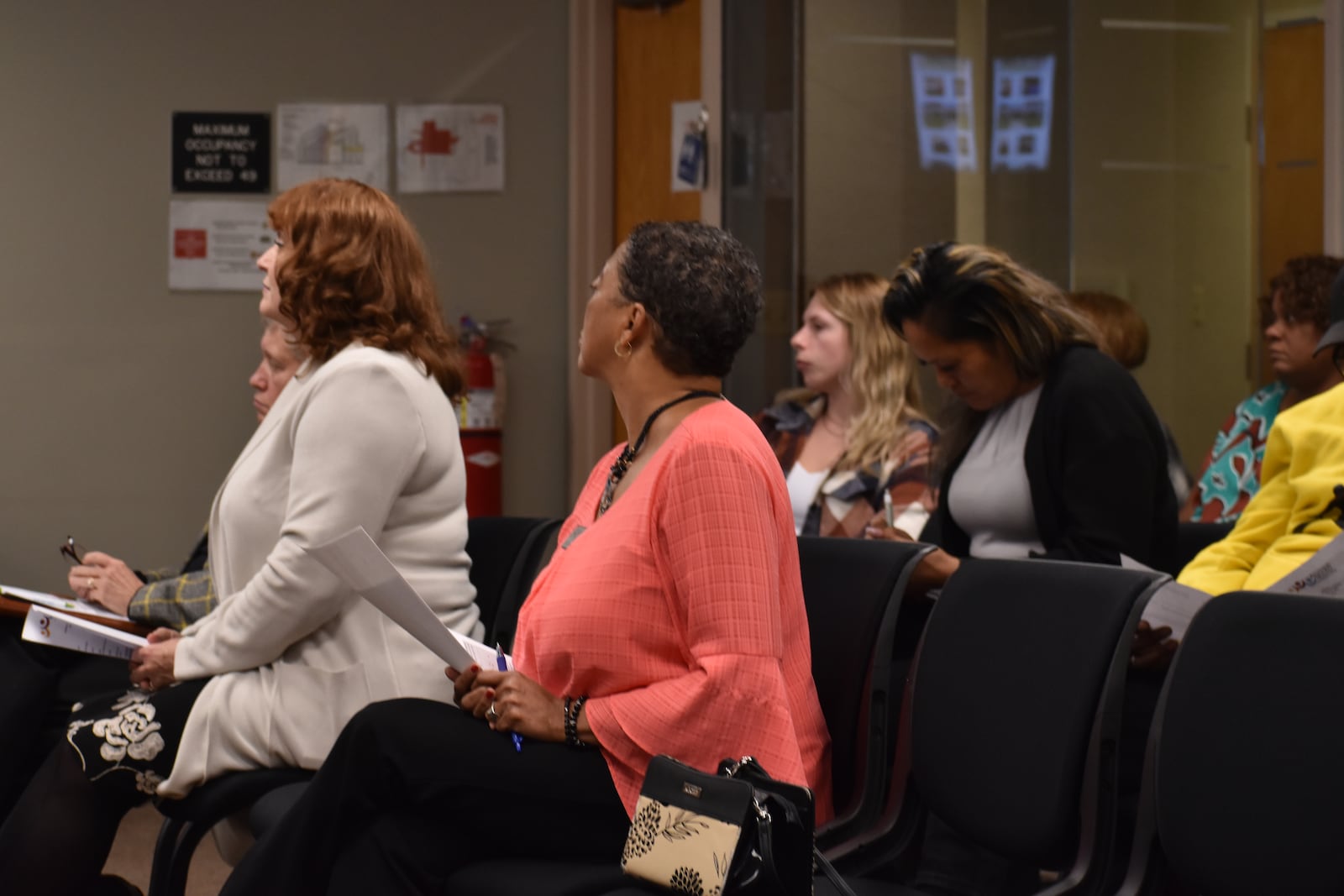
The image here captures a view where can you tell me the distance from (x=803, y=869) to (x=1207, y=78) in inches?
141

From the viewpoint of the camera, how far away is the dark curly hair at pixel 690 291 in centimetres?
194

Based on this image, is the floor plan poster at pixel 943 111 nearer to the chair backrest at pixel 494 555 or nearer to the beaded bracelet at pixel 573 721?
the chair backrest at pixel 494 555

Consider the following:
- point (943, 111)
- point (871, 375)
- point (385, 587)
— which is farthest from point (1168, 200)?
point (385, 587)

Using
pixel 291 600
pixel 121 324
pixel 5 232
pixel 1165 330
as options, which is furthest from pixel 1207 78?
pixel 5 232

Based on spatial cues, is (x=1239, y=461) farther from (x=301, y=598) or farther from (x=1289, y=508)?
(x=301, y=598)

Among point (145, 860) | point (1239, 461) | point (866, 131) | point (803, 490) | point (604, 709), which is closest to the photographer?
point (604, 709)

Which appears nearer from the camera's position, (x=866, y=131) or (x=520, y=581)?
(x=520, y=581)

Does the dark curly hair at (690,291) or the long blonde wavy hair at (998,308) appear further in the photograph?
the long blonde wavy hair at (998,308)

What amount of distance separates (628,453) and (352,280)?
2.09 ft

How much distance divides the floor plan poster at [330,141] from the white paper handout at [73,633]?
299cm

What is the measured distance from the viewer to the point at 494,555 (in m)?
2.73

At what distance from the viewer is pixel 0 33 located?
4.95m

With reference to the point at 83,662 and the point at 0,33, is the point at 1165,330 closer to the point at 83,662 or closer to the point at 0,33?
the point at 83,662

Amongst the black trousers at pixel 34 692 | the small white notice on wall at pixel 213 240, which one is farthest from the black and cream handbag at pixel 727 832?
the small white notice on wall at pixel 213 240
